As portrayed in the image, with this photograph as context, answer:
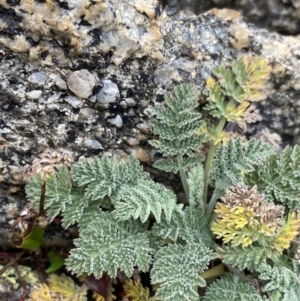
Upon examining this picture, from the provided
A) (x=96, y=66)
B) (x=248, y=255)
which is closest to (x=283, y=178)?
(x=248, y=255)

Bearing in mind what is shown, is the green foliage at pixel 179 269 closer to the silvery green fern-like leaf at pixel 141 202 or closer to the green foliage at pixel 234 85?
the silvery green fern-like leaf at pixel 141 202

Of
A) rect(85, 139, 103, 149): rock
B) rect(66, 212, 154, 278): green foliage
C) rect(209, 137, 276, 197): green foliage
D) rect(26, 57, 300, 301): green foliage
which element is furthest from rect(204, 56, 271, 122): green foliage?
rect(66, 212, 154, 278): green foliage

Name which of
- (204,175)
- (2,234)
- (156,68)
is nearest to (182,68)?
(156,68)

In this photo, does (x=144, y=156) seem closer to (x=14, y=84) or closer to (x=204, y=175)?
(x=204, y=175)

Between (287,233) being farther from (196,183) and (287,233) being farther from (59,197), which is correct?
(59,197)

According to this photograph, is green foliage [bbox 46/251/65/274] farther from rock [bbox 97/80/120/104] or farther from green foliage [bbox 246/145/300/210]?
green foliage [bbox 246/145/300/210]
